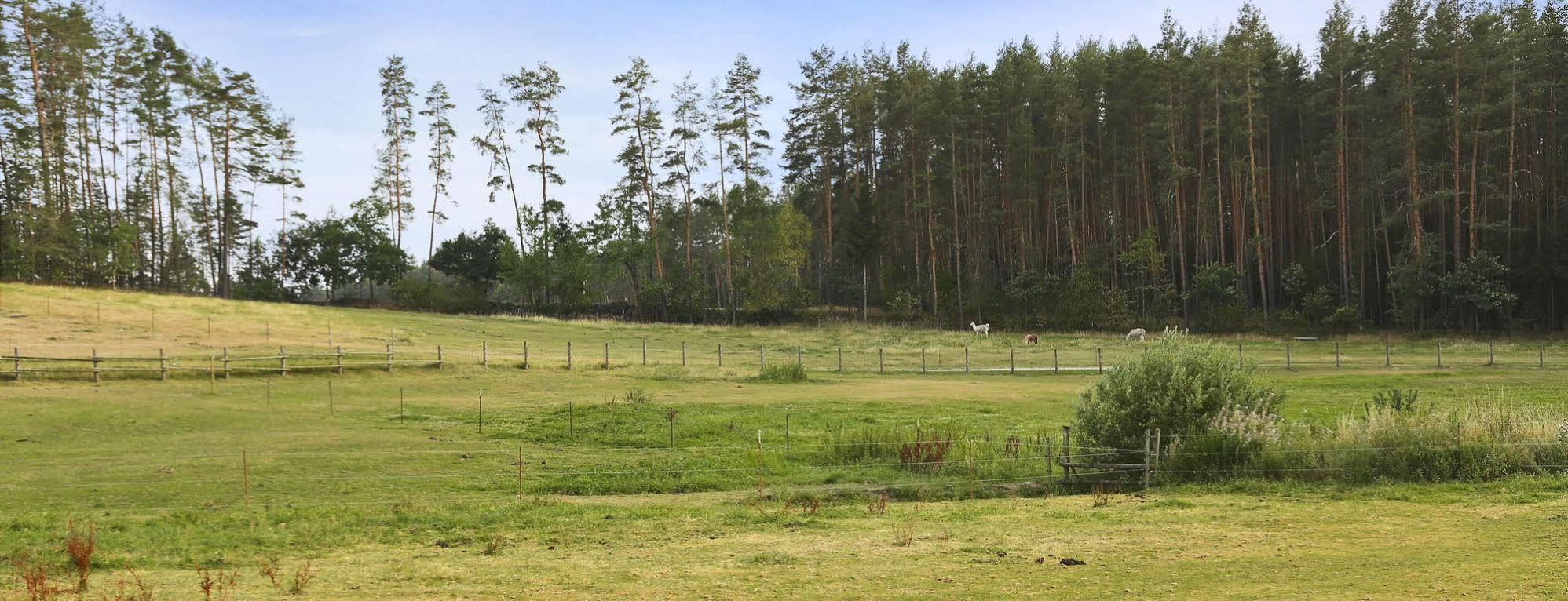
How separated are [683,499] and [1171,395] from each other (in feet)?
30.4

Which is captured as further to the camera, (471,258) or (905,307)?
(471,258)

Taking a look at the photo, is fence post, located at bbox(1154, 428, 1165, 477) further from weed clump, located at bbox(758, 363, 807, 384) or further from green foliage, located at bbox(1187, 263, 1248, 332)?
green foliage, located at bbox(1187, 263, 1248, 332)

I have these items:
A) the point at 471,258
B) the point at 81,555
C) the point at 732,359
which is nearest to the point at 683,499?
the point at 81,555

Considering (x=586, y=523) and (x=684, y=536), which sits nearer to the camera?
(x=684, y=536)

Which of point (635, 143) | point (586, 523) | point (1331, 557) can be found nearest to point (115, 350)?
point (586, 523)

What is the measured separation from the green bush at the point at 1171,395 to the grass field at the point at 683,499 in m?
1.30

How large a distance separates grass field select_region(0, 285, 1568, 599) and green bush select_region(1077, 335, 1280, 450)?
1304mm

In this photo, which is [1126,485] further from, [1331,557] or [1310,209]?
[1310,209]

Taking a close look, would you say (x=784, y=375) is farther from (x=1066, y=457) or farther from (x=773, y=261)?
(x=773, y=261)

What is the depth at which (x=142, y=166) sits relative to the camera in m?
80.6

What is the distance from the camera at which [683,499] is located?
18.2 meters

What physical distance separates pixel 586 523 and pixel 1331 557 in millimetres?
10010

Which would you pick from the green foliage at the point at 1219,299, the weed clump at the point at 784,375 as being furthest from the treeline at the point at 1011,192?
the weed clump at the point at 784,375

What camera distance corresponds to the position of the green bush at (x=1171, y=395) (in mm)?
19062
